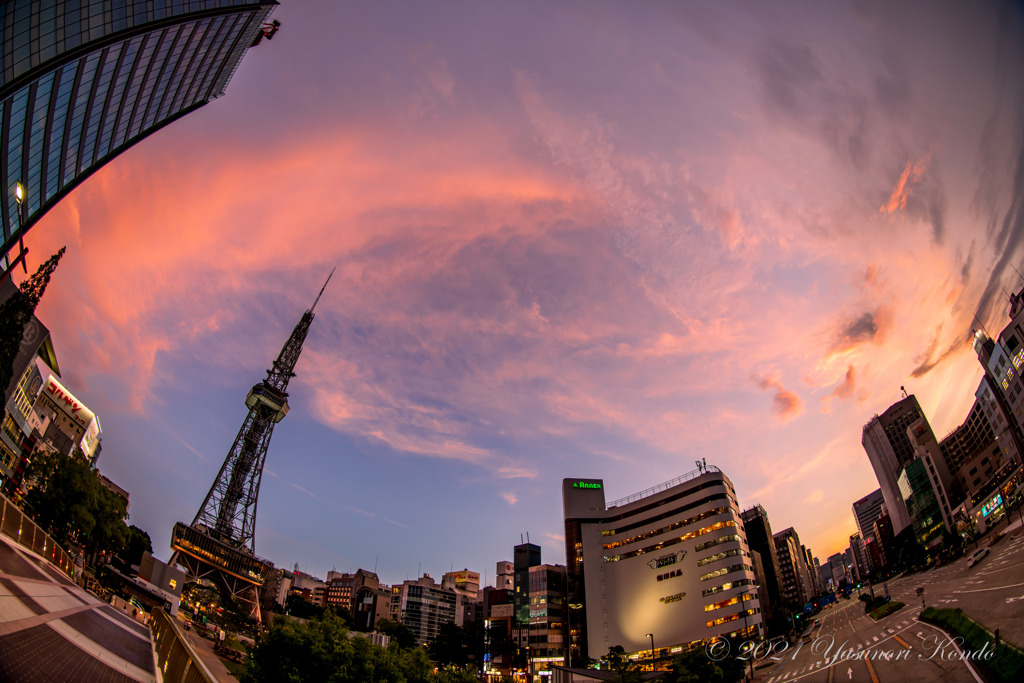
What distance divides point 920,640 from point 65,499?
9231 centimetres

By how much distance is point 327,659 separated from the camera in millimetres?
26625

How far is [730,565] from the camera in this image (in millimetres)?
92562

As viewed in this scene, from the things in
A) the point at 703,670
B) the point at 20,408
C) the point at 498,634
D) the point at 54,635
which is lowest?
the point at 498,634

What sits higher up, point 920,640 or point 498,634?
point 920,640

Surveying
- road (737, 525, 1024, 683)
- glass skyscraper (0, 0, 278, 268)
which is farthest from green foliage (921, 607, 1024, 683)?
glass skyscraper (0, 0, 278, 268)

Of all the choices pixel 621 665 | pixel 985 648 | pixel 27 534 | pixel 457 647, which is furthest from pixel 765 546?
pixel 27 534

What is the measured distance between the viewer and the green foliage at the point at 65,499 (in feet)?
180

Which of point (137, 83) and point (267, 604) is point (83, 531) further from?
point (267, 604)

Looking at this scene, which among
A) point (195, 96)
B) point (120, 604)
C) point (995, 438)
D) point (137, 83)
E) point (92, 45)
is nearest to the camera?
point (120, 604)

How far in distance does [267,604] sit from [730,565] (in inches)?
6295

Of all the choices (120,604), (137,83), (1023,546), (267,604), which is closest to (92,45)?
(137,83)

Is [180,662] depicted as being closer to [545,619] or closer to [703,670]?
[703,670]

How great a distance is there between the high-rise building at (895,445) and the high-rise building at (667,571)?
399ft

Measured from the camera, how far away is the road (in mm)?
34156
